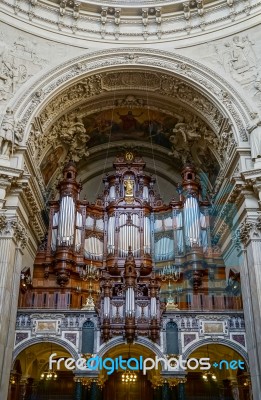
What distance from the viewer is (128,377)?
54.1 ft

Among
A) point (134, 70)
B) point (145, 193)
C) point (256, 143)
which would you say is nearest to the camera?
point (256, 143)

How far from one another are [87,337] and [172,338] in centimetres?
262

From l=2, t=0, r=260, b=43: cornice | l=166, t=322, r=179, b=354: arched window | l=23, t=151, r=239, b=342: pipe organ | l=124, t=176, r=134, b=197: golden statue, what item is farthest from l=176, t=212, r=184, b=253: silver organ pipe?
l=2, t=0, r=260, b=43: cornice

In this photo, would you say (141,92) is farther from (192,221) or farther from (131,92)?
(192,221)

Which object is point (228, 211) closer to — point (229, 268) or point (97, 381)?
point (229, 268)

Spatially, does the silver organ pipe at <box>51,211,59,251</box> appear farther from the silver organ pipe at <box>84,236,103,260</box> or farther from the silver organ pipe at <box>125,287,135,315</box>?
the silver organ pipe at <box>125,287,135,315</box>

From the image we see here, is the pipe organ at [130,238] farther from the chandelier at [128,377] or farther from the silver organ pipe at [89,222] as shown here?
the chandelier at [128,377]

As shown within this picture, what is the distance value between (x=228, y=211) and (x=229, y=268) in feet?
7.45

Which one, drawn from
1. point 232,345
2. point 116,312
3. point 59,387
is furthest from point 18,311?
point 232,345

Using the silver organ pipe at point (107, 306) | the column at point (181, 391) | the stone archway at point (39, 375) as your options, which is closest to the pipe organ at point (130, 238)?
the silver organ pipe at point (107, 306)

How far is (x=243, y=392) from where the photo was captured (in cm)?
1482

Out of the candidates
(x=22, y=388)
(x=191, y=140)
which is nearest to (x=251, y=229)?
(x=191, y=140)

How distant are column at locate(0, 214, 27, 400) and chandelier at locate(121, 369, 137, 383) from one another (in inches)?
195

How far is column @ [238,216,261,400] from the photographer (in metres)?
12.6
